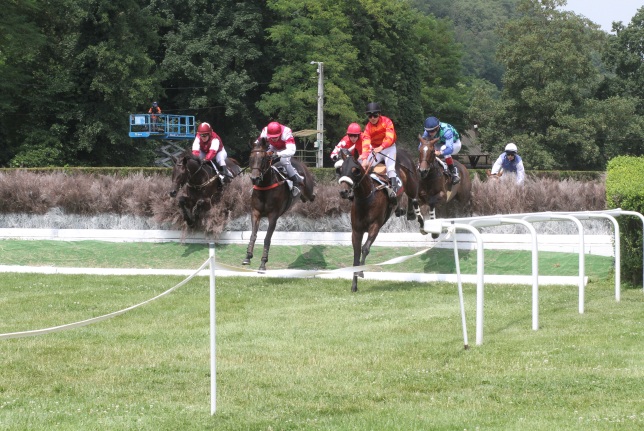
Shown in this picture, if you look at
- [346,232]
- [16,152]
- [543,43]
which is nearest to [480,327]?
[346,232]

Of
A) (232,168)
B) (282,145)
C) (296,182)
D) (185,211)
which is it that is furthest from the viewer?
(232,168)

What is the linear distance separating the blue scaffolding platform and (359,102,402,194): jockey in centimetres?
3401

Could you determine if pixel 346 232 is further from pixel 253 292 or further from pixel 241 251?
→ pixel 253 292

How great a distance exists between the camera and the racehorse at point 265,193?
625 inches

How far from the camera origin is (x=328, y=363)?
8.45 m

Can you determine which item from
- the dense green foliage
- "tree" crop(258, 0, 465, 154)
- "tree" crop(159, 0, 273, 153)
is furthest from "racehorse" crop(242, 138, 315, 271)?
"tree" crop(159, 0, 273, 153)

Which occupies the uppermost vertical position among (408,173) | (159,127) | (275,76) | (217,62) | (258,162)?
(217,62)

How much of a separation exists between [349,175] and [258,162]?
89.7 inches

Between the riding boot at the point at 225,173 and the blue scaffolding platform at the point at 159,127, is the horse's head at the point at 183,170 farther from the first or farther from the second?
the blue scaffolding platform at the point at 159,127

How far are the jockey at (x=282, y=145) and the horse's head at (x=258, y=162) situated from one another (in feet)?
2.20

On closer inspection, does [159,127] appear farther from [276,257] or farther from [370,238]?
[370,238]

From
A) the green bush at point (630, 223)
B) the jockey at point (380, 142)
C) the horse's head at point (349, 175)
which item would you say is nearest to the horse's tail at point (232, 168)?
the jockey at point (380, 142)

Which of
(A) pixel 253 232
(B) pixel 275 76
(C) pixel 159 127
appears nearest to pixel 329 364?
(A) pixel 253 232

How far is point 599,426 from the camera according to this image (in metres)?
6.08
